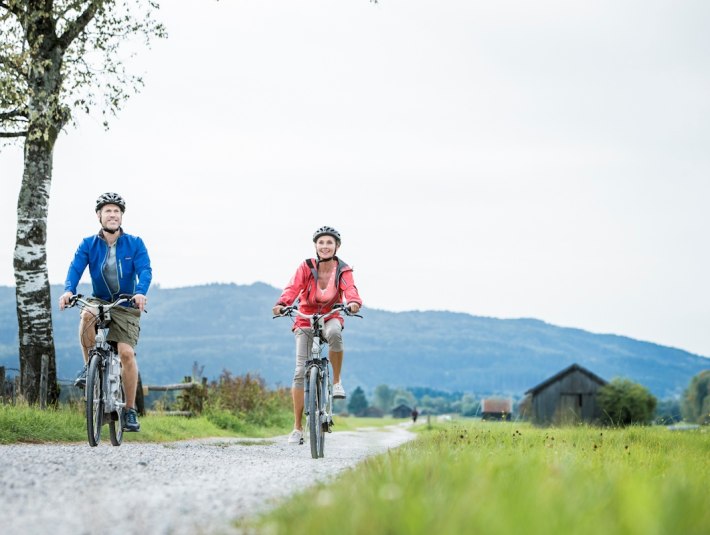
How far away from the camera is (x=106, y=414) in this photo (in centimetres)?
900

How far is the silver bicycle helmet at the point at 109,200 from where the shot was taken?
908 centimetres

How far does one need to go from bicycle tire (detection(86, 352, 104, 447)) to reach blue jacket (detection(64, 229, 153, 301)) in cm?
74

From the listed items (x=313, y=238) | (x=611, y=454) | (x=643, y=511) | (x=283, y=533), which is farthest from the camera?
(x=313, y=238)

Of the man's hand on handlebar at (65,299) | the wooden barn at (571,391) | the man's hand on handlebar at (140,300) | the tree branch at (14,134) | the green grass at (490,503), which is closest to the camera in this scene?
the green grass at (490,503)

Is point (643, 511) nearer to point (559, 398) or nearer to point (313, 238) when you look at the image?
point (313, 238)

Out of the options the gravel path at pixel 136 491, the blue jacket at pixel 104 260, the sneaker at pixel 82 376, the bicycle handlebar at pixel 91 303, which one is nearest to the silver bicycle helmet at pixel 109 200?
the blue jacket at pixel 104 260

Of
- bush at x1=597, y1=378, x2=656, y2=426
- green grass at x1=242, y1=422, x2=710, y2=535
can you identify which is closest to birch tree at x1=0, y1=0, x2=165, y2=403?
green grass at x1=242, y1=422, x2=710, y2=535

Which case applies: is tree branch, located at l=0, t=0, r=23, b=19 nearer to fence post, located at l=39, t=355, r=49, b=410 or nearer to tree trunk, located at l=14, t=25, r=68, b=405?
tree trunk, located at l=14, t=25, r=68, b=405

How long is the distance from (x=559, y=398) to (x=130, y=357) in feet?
196

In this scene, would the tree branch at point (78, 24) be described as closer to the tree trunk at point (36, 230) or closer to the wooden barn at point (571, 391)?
the tree trunk at point (36, 230)

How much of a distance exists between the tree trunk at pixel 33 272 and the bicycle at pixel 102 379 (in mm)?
5776

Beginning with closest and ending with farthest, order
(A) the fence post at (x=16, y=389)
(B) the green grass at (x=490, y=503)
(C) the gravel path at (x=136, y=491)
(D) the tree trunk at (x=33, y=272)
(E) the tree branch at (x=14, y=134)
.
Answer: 1. (B) the green grass at (x=490, y=503)
2. (C) the gravel path at (x=136, y=491)
3. (A) the fence post at (x=16, y=389)
4. (D) the tree trunk at (x=33, y=272)
5. (E) the tree branch at (x=14, y=134)

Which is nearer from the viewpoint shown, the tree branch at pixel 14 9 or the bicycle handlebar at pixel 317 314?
the bicycle handlebar at pixel 317 314

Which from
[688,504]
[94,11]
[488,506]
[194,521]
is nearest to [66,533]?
[194,521]
